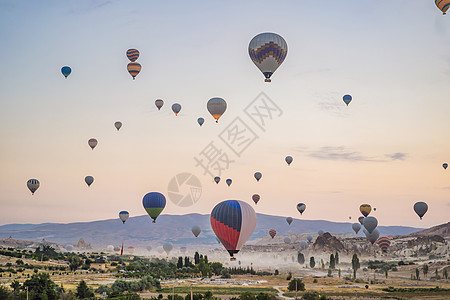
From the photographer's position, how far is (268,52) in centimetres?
7744

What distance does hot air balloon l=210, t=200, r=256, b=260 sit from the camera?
7075cm

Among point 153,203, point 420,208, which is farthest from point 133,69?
point 420,208

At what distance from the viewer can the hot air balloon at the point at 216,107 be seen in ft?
306

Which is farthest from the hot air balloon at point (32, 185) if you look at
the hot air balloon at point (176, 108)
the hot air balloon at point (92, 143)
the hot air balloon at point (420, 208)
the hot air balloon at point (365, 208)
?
the hot air balloon at point (420, 208)

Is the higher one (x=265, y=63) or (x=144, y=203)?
(x=265, y=63)

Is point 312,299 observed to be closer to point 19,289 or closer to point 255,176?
point 19,289

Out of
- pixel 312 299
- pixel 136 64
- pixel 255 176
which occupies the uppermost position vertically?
pixel 136 64

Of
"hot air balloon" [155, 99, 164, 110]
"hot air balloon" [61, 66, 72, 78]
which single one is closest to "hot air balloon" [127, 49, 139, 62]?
"hot air balloon" [61, 66, 72, 78]

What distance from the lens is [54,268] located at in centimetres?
12100

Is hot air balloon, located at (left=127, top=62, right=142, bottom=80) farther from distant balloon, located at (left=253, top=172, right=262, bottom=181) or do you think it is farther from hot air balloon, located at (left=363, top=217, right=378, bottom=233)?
hot air balloon, located at (left=363, top=217, right=378, bottom=233)

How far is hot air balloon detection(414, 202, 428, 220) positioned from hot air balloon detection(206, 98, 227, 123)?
61.1 meters

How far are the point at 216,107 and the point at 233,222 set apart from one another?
28325 millimetres

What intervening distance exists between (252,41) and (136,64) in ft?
93.0

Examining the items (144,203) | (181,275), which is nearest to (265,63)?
(144,203)
